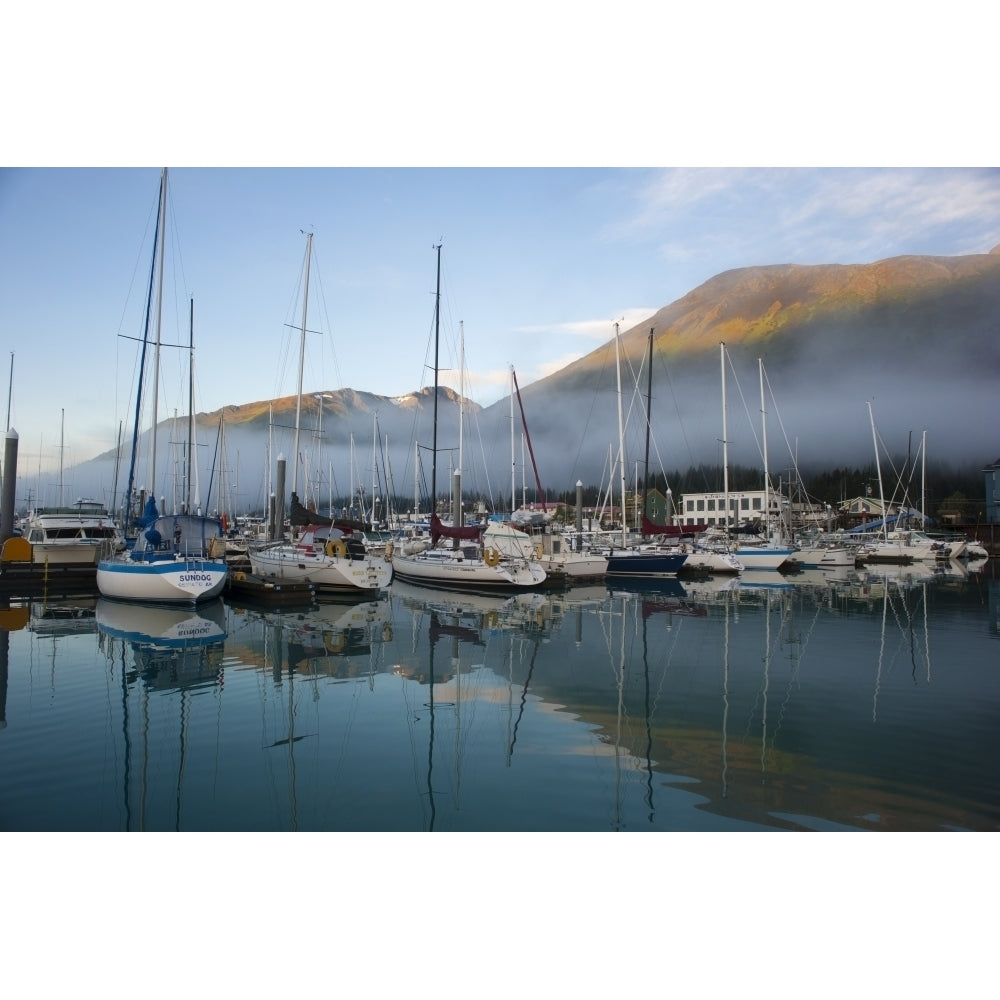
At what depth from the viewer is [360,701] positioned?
9.62 meters

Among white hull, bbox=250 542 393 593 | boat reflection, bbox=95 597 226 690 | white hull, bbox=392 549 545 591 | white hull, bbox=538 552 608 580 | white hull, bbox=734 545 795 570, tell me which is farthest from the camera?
white hull, bbox=734 545 795 570

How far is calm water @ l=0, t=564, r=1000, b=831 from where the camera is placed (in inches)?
233

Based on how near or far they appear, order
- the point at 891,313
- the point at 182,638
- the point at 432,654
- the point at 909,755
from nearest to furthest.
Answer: the point at 909,755 → the point at 432,654 → the point at 182,638 → the point at 891,313

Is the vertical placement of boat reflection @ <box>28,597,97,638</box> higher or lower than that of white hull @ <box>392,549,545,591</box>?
lower

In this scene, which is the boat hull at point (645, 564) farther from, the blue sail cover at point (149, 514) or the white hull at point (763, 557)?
the blue sail cover at point (149, 514)

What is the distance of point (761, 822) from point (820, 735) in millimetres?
2942

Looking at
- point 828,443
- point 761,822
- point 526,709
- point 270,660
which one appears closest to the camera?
point 761,822

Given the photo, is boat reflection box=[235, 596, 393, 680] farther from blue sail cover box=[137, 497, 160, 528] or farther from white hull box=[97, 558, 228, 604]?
blue sail cover box=[137, 497, 160, 528]

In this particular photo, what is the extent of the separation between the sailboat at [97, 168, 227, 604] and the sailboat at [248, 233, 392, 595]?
2.42 meters

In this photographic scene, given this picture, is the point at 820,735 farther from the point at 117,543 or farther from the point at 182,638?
the point at 117,543

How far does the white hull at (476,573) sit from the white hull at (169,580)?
8.57 metres

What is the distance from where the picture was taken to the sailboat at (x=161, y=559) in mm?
18656

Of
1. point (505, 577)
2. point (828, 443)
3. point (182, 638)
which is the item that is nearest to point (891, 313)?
point (828, 443)

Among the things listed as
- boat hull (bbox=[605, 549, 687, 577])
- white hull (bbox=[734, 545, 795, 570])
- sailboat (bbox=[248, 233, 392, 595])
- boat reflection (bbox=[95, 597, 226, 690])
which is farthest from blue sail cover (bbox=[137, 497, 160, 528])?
white hull (bbox=[734, 545, 795, 570])
